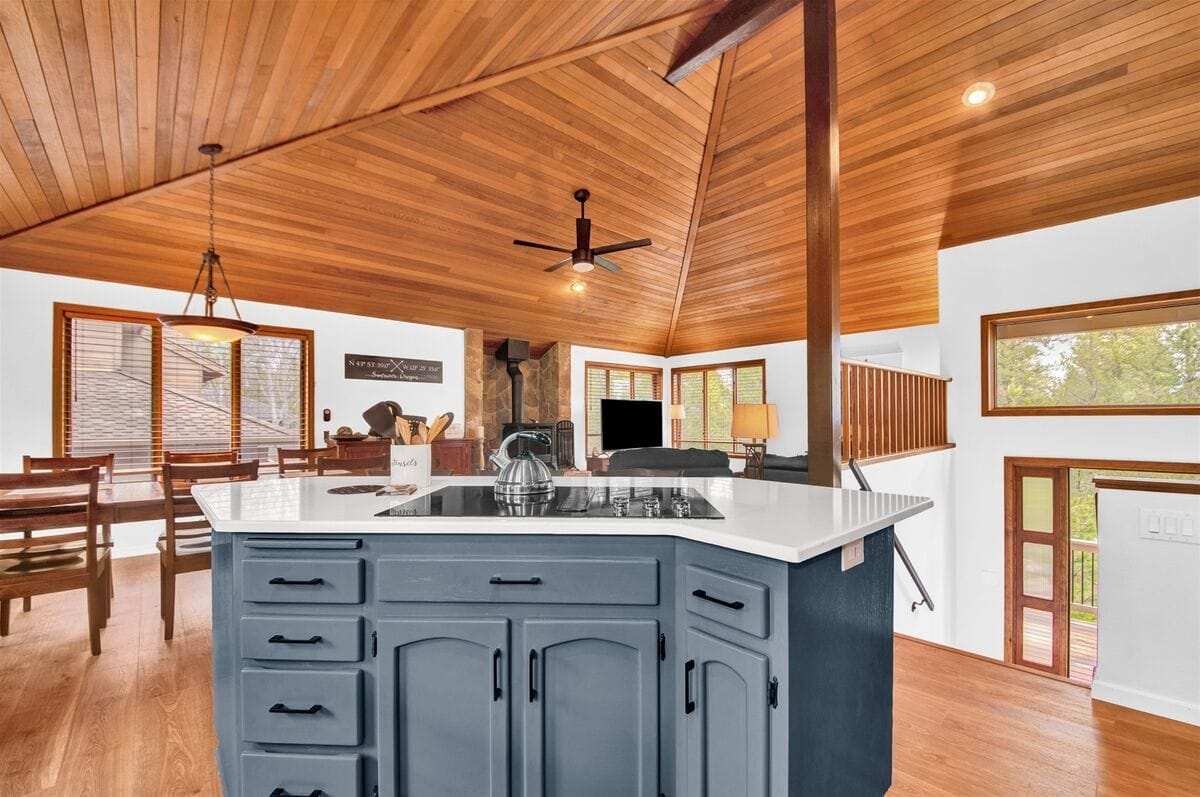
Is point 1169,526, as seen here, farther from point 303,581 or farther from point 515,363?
point 515,363

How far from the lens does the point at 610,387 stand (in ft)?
27.9

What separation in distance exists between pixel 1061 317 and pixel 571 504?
16.6ft

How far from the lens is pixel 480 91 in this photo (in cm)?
400

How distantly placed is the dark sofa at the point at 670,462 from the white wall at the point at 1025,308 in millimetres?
2740

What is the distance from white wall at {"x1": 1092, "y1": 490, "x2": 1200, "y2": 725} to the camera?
6.91 ft

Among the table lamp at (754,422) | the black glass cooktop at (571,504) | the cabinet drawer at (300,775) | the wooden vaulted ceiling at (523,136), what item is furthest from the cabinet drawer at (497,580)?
the table lamp at (754,422)

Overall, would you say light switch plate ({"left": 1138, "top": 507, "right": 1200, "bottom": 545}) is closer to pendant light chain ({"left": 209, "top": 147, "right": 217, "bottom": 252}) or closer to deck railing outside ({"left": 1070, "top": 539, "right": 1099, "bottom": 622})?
deck railing outside ({"left": 1070, "top": 539, "right": 1099, "bottom": 622})

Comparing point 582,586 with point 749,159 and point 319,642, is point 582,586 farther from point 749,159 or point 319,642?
point 749,159

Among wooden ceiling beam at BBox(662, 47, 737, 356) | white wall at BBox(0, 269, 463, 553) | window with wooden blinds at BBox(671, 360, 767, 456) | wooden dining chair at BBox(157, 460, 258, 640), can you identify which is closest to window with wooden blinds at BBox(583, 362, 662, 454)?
window with wooden blinds at BBox(671, 360, 767, 456)

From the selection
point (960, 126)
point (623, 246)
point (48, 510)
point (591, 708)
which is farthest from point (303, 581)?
point (960, 126)

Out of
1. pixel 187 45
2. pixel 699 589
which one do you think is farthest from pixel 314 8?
pixel 699 589

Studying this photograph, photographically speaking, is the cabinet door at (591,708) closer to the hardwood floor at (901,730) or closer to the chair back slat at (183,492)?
the hardwood floor at (901,730)

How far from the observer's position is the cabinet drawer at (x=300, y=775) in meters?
1.47

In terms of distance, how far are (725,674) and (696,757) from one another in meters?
0.24
